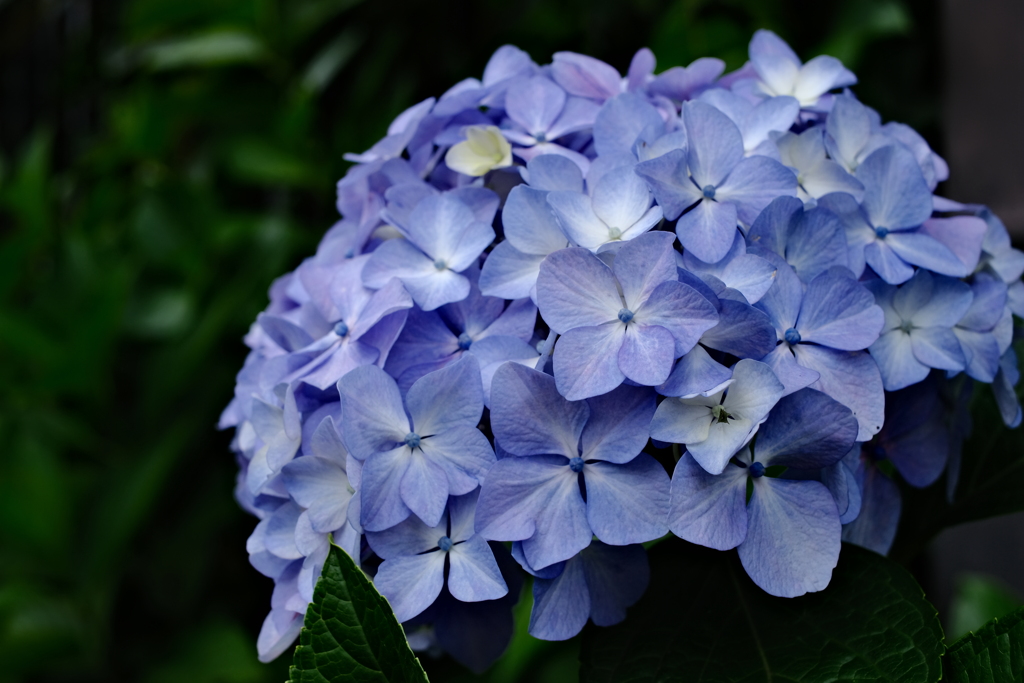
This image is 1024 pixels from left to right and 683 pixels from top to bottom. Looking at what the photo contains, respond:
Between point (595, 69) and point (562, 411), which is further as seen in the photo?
point (595, 69)

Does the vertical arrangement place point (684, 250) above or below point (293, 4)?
above

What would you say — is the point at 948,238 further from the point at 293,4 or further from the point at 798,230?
the point at 293,4

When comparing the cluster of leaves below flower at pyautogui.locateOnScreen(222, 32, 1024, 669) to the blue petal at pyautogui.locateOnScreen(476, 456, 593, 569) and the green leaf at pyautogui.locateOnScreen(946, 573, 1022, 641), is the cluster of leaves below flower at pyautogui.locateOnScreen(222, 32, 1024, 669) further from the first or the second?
→ the green leaf at pyautogui.locateOnScreen(946, 573, 1022, 641)

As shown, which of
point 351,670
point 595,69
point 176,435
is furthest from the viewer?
point 176,435

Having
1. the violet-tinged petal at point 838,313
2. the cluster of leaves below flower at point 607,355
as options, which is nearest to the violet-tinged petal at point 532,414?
the cluster of leaves below flower at point 607,355

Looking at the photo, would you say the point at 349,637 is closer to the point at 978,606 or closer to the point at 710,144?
the point at 710,144

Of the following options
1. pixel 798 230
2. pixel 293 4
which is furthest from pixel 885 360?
pixel 293 4

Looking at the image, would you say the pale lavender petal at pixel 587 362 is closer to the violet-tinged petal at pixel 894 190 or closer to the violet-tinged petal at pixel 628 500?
the violet-tinged petal at pixel 628 500
